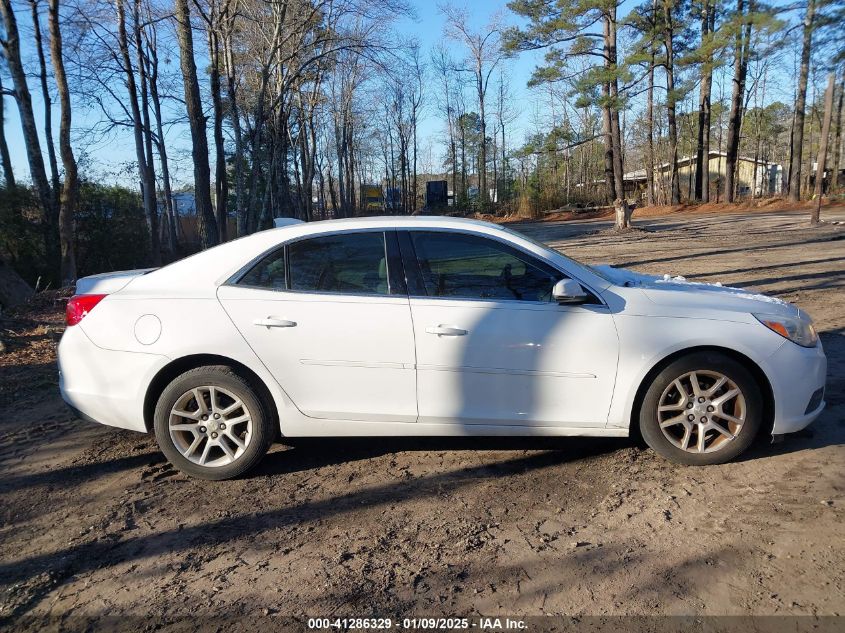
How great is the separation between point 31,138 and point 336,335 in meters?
14.3

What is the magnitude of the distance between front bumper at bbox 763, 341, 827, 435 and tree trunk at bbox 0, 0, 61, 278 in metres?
15.2

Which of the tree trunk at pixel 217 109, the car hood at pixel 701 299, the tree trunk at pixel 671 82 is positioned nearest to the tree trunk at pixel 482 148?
the tree trunk at pixel 671 82

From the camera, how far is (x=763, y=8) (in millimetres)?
29438

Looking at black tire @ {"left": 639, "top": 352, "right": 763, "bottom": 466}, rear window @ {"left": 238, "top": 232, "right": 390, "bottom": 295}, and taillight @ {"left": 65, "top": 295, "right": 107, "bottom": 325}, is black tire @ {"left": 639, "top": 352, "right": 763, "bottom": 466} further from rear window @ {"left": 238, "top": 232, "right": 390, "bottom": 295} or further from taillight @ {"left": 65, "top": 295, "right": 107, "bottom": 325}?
taillight @ {"left": 65, "top": 295, "right": 107, "bottom": 325}

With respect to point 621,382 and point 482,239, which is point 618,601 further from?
point 482,239

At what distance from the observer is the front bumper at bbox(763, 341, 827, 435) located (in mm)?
3668

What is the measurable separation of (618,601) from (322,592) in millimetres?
1312

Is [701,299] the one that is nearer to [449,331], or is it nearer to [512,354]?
[512,354]

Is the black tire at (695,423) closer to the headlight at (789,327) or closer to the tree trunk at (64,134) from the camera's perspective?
the headlight at (789,327)

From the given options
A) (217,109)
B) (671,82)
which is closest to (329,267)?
(217,109)

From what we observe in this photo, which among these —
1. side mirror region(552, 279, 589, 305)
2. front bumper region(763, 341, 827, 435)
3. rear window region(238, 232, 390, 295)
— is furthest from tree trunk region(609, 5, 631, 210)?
rear window region(238, 232, 390, 295)

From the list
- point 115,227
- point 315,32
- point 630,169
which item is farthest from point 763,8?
point 630,169

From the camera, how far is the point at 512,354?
3.69 metres

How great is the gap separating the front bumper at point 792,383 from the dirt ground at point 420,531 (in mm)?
313
